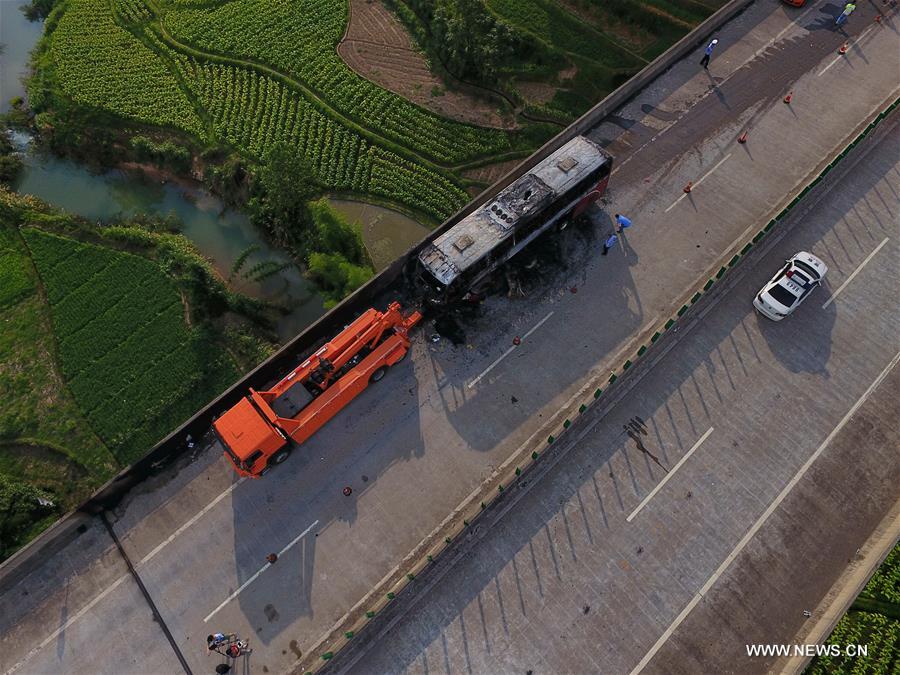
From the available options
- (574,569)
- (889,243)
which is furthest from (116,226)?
(889,243)

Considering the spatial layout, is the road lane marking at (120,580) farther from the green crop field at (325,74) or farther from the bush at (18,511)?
the green crop field at (325,74)

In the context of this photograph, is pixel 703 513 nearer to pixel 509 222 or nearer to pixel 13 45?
pixel 509 222

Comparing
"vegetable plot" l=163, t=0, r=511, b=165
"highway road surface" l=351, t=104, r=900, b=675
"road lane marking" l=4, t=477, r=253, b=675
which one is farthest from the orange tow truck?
"vegetable plot" l=163, t=0, r=511, b=165

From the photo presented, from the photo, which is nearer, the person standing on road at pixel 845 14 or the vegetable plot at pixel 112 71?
the person standing on road at pixel 845 14

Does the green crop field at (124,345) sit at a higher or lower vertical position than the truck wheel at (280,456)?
higher

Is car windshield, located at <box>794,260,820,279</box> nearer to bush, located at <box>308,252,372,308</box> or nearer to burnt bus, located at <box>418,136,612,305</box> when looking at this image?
burnt bus, located at <box>418,136,612,305</box>

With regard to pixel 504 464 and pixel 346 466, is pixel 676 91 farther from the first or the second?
pixel 346 466

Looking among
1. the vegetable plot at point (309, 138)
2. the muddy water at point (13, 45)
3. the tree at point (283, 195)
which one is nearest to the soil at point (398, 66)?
the vegetable plot at point (309, 138)

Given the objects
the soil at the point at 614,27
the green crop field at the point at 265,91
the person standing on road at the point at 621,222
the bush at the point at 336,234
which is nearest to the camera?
the person standing on road at the point at 621,222
